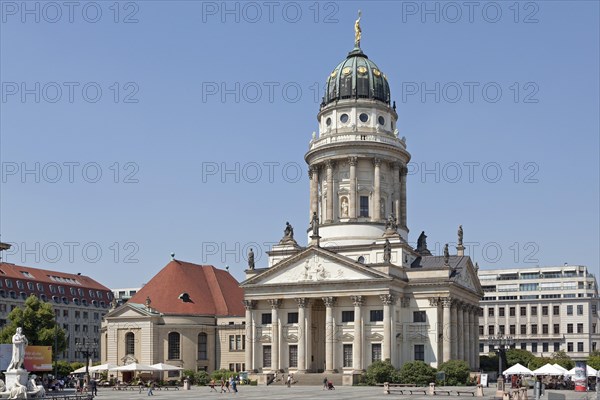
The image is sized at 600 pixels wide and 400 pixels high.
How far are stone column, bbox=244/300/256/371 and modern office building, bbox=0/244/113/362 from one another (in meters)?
35.1

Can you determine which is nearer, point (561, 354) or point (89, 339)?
point (561, 354)

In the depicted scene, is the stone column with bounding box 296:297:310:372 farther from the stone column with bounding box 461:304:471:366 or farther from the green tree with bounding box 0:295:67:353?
the green tree with bounding box 0:295:67:353

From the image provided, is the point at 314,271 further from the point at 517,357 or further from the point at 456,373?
the point at 517,357

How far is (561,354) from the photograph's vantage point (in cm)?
A: 12269

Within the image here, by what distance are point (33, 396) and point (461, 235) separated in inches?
2703

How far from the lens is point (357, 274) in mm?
89750

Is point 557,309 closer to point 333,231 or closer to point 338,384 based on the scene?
point 333,231

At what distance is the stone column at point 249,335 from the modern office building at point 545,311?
53805mm

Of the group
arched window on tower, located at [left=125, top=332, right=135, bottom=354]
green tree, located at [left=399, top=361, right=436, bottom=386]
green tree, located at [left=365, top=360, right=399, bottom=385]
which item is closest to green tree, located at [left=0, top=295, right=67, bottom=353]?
arched window on tower, located at [left=125, top=332, right=135, bottom=354]

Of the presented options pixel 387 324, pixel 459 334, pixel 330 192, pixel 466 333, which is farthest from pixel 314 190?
pixel 466 333

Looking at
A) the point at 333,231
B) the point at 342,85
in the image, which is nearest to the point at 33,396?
the point at 333,231

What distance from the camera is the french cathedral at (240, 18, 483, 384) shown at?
89.6 meters

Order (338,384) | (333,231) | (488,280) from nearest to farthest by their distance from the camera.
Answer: (338,384)
(333,231)
(488,280)

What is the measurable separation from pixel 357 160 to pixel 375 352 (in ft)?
73.5
